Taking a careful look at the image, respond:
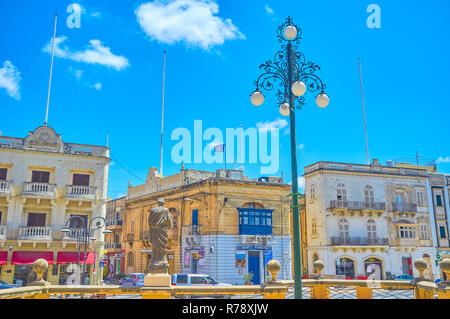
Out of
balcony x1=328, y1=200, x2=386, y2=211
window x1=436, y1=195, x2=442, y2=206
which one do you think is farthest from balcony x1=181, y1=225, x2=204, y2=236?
window x1=436, y1=195, x2=442, y2=206

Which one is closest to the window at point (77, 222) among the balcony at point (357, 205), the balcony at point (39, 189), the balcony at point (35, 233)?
the balcony at point (35, 233)

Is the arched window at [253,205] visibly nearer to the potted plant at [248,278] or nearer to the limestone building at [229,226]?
the limestone building at [229,226]

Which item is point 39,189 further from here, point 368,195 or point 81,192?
point 368,195

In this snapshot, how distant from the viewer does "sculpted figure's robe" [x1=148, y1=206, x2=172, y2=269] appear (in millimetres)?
11531

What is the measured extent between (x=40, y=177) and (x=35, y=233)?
163 inches

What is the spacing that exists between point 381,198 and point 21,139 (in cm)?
3314

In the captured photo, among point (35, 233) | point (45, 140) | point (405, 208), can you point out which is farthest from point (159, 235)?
point (405, 208)

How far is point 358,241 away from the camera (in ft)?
131

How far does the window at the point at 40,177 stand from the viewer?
102ft

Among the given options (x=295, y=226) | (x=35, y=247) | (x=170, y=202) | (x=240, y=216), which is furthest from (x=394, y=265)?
(x=295, y=226)

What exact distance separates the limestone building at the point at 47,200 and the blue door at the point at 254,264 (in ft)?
39.0

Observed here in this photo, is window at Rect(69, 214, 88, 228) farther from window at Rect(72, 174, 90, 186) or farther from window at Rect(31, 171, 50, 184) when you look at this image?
window at Rect(31, 171, 50, 184)
